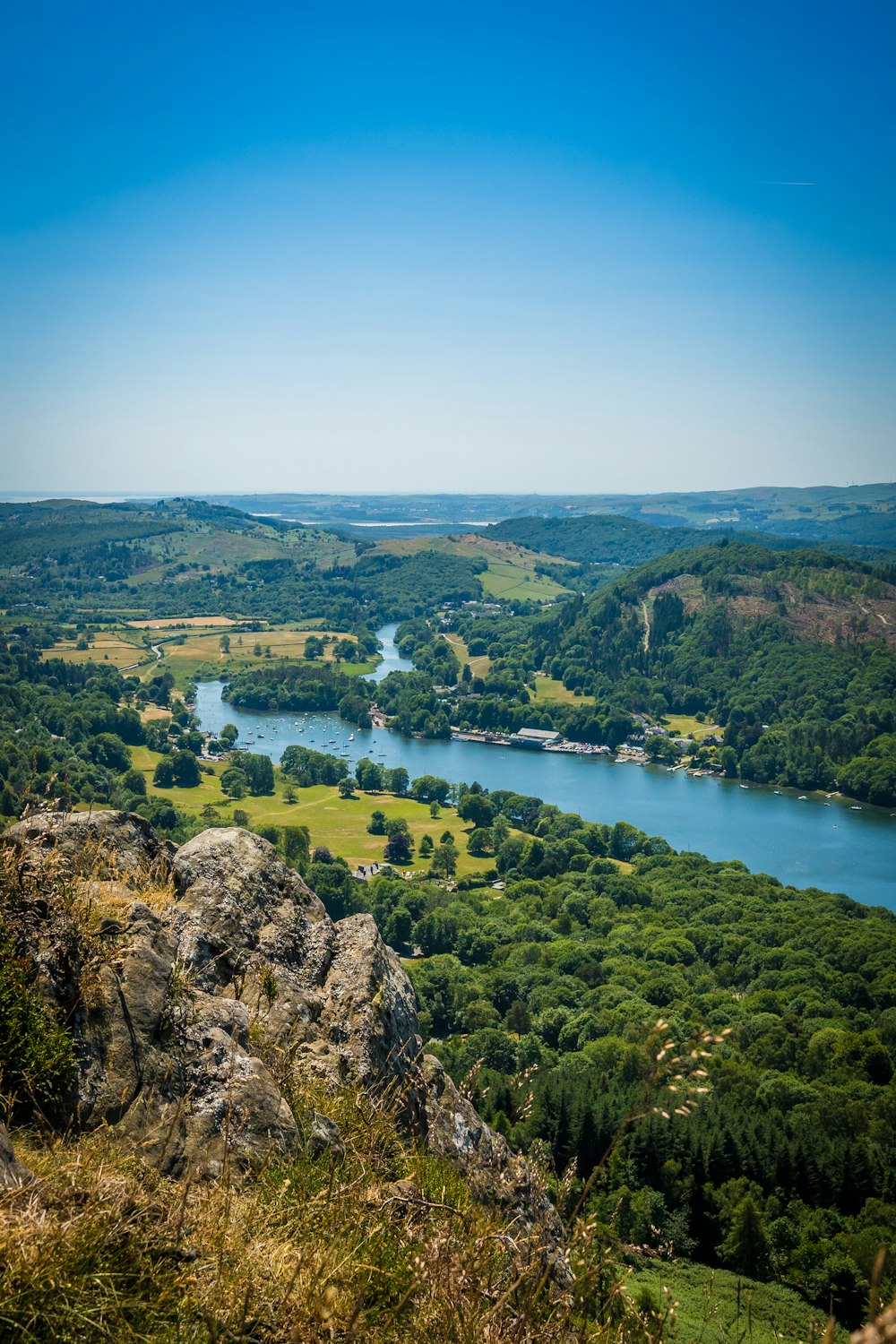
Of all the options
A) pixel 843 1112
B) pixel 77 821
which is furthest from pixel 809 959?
pixel 77 821

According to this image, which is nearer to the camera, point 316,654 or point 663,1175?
point 663,1175

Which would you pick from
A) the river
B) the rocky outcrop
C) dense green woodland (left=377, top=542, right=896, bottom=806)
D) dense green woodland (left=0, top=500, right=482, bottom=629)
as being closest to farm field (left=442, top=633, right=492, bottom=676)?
dense green woodland (left=377, top=542, right=896, bottom=806)

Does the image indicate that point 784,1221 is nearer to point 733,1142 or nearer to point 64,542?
point 733,1142

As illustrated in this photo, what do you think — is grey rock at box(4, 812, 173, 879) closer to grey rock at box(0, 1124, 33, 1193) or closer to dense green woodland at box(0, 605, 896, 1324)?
dense green woodland at box(0, 605, 896, 1324)

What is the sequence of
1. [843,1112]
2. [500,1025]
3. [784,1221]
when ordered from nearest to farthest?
[784,1221], [843,1112], [500,1025]

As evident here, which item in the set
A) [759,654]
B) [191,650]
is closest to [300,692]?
[191,650]

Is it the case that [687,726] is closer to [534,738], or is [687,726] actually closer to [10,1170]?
[534,738]

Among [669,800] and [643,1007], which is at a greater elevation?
[643,1007]
